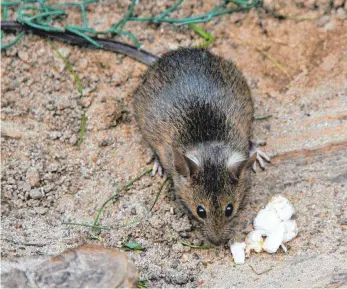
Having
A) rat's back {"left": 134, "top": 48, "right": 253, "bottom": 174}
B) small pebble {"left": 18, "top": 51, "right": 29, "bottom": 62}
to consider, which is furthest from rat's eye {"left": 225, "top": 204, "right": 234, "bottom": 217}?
small pebble {"left": 18, "top": 51, "right": 29, "bottom": 62}

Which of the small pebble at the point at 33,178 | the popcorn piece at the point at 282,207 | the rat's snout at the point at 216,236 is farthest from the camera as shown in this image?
the small pebble at the point at 33,178

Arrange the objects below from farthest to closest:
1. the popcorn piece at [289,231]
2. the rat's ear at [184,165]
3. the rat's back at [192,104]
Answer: the rat's back at [192,104] → the popcorn piece at [289,231] → the rat's ear at [184,165]

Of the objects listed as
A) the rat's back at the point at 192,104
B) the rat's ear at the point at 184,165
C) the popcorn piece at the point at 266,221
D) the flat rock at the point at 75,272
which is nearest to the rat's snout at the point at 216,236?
the popcorn piece at the point at 266,221

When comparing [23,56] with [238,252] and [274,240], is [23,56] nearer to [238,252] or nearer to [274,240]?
Answer: [238,252]

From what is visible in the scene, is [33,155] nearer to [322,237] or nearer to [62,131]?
[62,131]

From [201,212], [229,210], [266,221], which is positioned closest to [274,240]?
[266,221]

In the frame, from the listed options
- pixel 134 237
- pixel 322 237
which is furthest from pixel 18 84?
pixel 322 237

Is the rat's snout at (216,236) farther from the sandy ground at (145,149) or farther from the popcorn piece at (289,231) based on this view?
the popcorn piece at (289,231)
